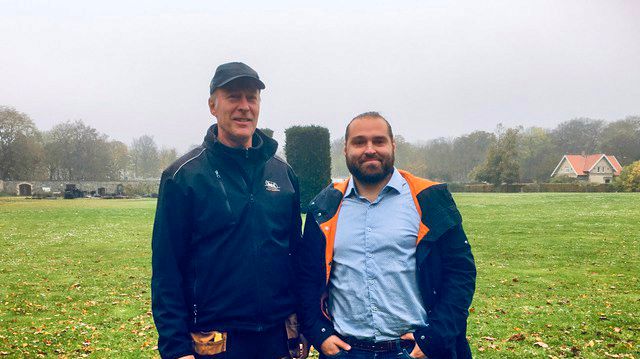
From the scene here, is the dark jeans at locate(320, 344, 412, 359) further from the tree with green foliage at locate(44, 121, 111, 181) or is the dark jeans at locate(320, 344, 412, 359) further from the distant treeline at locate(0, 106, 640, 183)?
the tree with green foliage at locate(44, 121, 111, 181)

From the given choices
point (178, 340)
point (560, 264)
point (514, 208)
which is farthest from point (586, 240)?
point (178, 340)

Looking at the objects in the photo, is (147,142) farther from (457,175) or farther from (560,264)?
(560,264)

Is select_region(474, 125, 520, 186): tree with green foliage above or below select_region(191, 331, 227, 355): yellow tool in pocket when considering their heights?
above

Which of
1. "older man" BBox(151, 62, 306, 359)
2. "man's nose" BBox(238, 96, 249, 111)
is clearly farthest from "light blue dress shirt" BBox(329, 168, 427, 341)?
"man's nose" BBox(238, 96, 249, 111)

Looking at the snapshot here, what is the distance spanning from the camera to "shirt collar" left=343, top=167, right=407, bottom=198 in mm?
3450

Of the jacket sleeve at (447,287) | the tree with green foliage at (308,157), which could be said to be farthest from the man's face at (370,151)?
the tree with green foliage at (308,157)

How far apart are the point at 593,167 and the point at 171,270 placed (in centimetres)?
8944

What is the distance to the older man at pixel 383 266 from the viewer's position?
322 centimetres

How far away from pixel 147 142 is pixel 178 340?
120893 mm

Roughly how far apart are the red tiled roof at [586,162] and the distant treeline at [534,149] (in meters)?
2.17

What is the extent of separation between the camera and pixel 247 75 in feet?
11.0

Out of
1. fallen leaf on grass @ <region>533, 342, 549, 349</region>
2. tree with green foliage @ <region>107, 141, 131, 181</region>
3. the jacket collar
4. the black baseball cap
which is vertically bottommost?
fallen leaf on grass @ <region>533, 342, 549, 349</region>

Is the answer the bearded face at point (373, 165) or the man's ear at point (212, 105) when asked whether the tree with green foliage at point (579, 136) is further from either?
the man's ear at point (212, 105)

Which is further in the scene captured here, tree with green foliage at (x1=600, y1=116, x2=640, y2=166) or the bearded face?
tree with green foliage at (x1=600, y1=116, x2=640, y2=166)
